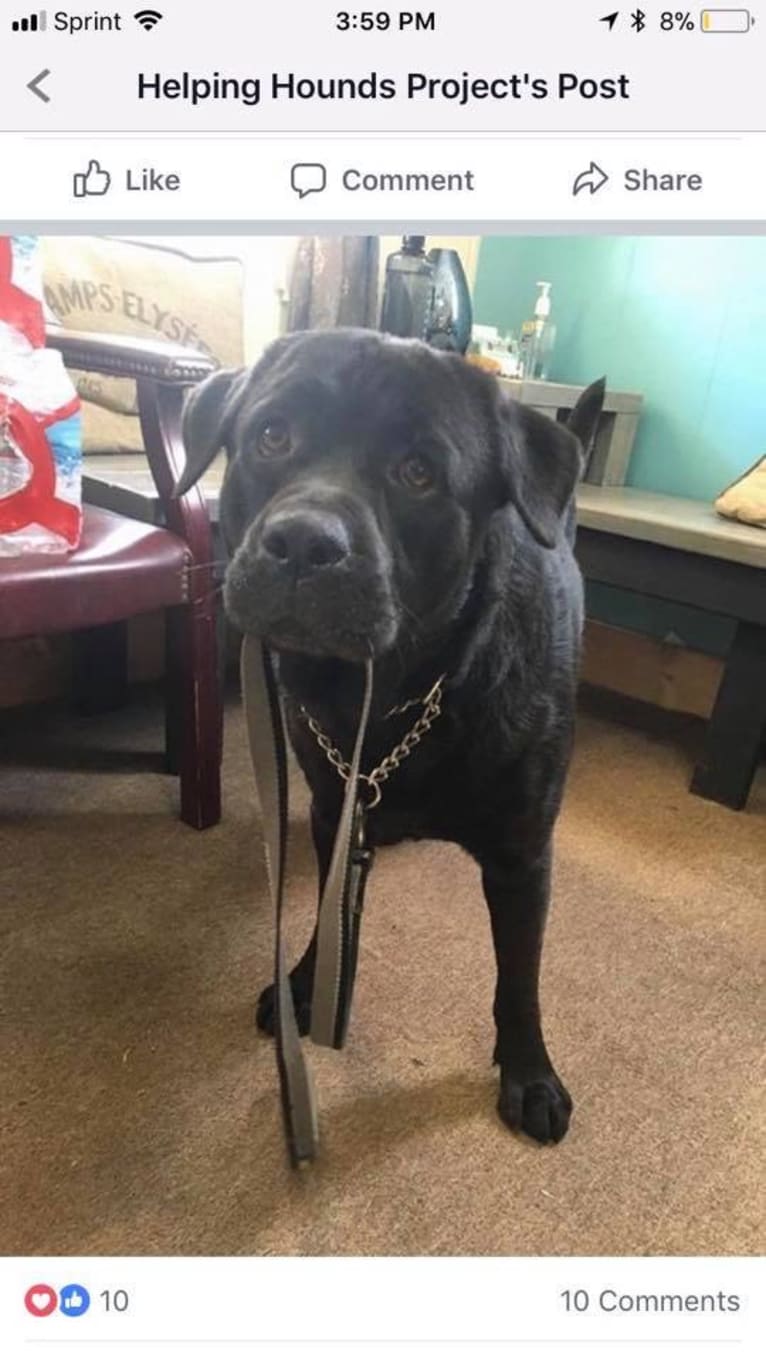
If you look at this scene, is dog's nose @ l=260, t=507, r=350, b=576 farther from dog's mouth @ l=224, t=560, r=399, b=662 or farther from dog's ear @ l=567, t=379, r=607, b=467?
dog's ear @ l=567, t=379, r=607, b=467

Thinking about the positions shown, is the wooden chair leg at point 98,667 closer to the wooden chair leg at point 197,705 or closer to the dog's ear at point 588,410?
the wooden chair leg at point 197,705

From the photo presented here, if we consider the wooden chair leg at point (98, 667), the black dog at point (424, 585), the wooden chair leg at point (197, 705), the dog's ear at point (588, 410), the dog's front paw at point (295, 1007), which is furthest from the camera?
the wooden chair leg at point (98, 667)

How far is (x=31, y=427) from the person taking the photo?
108cm

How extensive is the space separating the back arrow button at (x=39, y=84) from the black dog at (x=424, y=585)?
0.82 ft

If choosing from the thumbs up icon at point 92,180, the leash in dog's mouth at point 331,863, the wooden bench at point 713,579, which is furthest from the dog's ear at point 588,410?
the thumbs up icon at point 92,180

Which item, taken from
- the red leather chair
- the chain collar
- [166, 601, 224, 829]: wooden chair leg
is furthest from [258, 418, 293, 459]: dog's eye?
[166, 601, 224, 829]: wooden chair leg

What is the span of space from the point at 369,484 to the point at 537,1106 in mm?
628

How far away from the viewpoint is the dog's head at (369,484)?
2.30 ft

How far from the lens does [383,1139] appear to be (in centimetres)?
91
